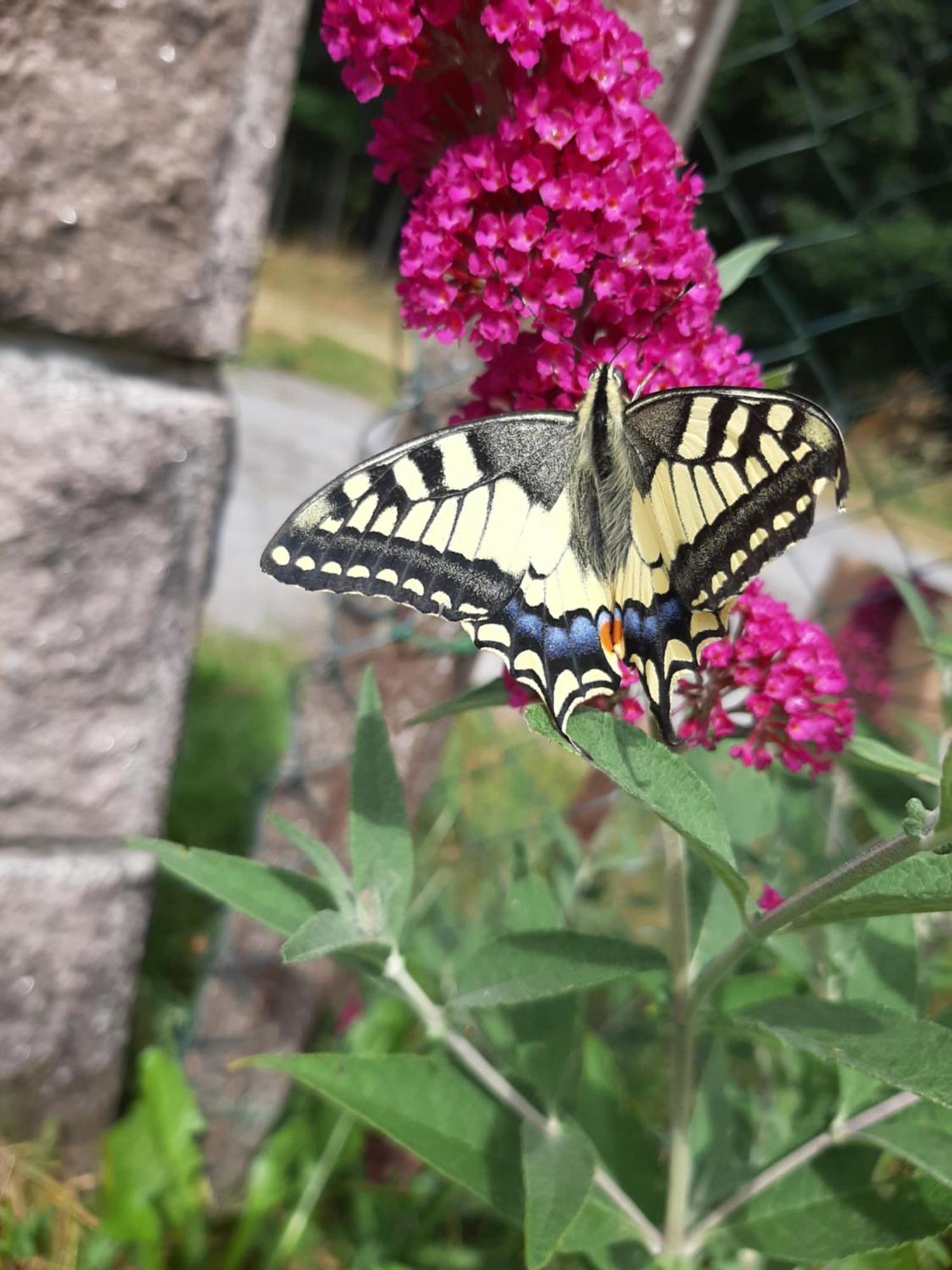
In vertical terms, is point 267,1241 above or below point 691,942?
below

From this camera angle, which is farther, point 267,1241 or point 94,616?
point 267,1241

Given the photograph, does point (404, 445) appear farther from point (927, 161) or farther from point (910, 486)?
point (927, 161)

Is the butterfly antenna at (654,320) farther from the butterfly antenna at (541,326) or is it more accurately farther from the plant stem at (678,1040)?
the plant stem at (678,1040)

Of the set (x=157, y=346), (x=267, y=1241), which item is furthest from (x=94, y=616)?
(x=267, y=1241)

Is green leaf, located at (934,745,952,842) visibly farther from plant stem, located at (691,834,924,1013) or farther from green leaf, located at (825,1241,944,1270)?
green leaf, located at (825,1241,944,1270)

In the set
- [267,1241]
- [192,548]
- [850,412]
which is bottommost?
[267,1241]

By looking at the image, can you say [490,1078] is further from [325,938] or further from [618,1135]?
[325,938]

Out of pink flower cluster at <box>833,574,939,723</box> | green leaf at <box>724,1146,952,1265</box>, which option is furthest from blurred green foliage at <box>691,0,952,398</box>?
green leaf at <box>724,1146,952,1265</box>
